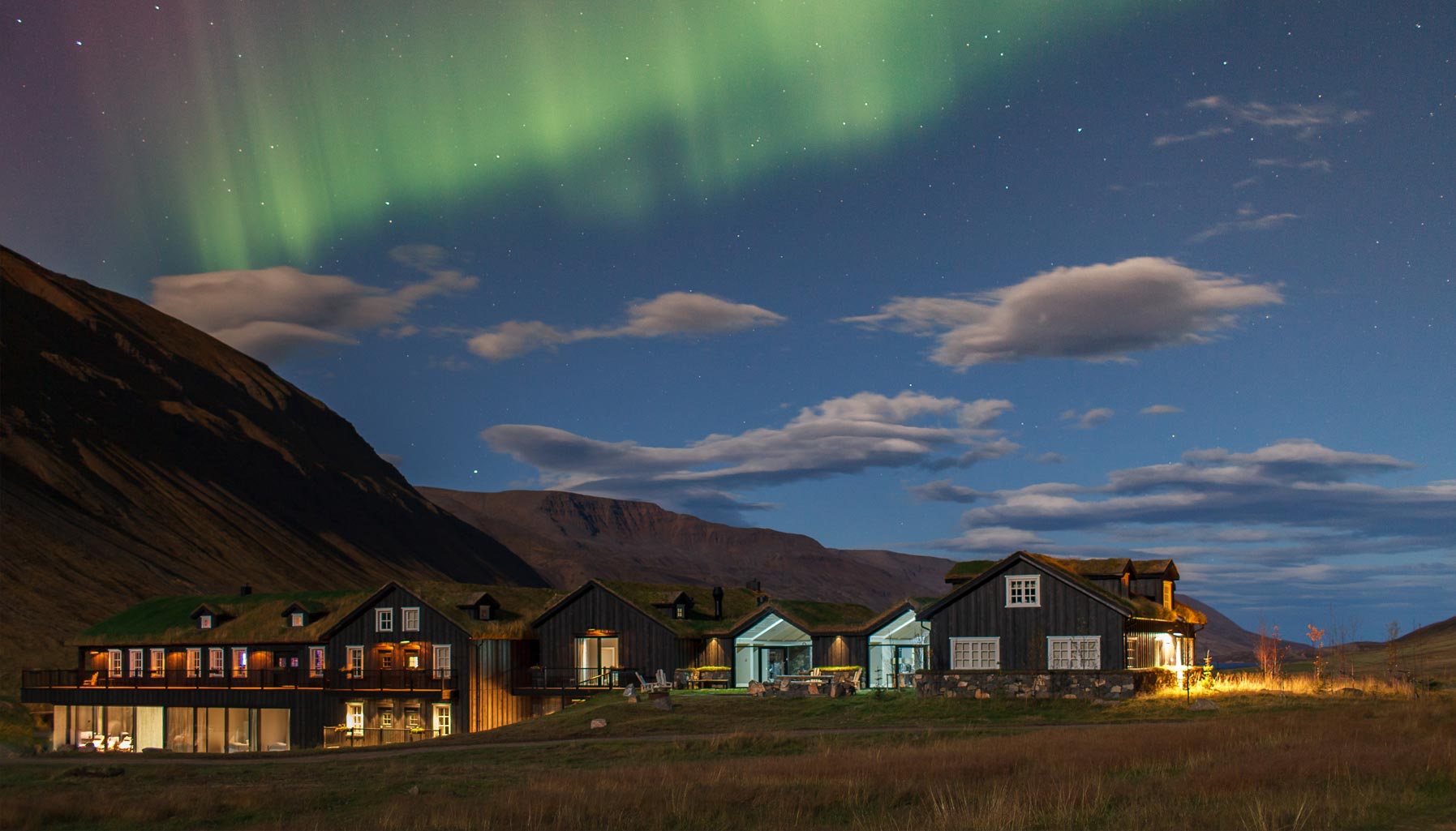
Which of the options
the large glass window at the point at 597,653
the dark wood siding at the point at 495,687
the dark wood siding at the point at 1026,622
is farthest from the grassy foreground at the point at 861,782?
the large glass window at the point at 597,653

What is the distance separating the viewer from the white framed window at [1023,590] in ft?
180

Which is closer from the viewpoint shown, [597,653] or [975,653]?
[975,653]

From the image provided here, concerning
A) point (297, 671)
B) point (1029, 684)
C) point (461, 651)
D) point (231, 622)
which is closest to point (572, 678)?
point (461, 651)

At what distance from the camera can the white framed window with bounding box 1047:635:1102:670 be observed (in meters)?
52.9

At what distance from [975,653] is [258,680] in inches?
1711

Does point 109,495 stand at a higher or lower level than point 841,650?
higher

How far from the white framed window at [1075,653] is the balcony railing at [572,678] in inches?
881

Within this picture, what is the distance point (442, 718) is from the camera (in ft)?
229

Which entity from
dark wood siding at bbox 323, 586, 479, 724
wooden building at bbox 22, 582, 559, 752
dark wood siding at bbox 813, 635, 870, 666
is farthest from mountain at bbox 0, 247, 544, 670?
dark wood siding at bbox 813, 635, 870, 666

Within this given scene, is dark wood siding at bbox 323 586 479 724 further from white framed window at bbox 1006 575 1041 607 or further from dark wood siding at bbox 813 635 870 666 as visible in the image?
white framed window at bbox 1006 575 1041 607

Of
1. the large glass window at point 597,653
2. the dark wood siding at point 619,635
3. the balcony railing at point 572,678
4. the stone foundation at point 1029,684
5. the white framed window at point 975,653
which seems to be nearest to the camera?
the stone foundation at point 1029,684

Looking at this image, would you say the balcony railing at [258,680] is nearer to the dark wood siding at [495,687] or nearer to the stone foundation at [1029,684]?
the dark wood siding at [495,687]

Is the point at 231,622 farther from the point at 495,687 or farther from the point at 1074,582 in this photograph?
the point at 1074,582

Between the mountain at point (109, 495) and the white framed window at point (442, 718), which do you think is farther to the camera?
the mountain at point (109, 495)
